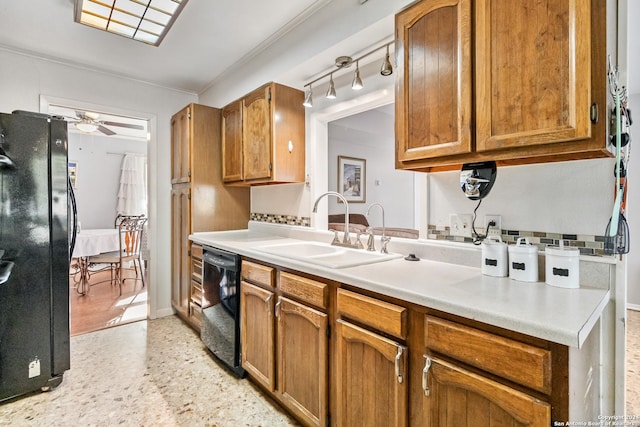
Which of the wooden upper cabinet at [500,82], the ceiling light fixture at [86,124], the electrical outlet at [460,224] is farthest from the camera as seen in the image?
the ceiling light fixture at [86,124]

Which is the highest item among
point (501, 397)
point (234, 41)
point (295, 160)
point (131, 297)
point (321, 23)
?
point (234, 41)

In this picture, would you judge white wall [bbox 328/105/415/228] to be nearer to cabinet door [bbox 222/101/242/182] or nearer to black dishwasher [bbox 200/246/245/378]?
→ cabinet door [bbox 222/101/242/182]

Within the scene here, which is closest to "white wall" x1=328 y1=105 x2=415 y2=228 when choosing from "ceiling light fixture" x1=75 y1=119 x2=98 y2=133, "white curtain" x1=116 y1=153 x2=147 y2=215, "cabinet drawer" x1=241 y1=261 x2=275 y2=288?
"cabinet drawer" x1=241 y1=261 x2=275 y2=288

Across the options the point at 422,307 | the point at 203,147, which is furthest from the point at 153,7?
the point at 422,307

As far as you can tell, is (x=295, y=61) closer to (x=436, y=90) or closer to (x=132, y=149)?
(x=436, y=90)

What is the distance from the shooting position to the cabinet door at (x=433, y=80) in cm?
127

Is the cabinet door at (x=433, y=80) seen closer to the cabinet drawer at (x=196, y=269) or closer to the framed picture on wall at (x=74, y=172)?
the cabinet drawer at (x=196, y=269)

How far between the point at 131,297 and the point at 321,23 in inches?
155

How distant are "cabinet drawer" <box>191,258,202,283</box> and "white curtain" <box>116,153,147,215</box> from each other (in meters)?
4.28

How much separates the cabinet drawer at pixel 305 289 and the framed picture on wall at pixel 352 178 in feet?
7.33

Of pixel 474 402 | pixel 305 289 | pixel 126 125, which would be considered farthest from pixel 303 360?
pixel 126 125

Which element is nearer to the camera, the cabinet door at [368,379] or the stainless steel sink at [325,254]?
the cabinet door at [368,379]

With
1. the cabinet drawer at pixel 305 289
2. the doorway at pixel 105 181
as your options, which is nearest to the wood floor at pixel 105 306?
the doorway at pixel 105 181

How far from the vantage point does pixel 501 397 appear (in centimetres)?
93
